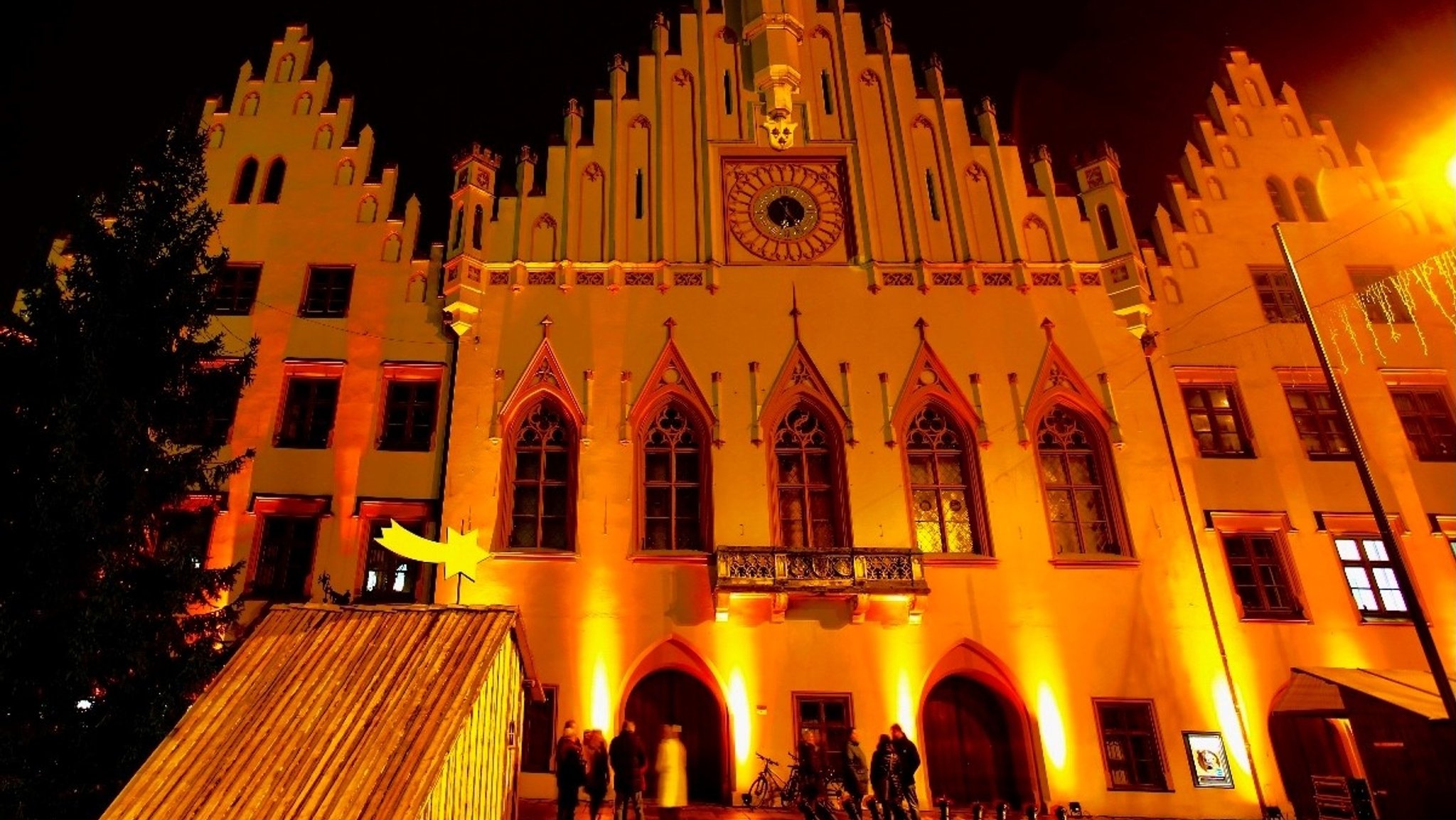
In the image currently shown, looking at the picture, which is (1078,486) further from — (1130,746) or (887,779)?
(887,779)

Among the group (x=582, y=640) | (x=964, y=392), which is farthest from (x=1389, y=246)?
(x=582, y=640)

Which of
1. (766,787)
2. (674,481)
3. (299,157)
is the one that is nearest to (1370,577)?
(766,787)

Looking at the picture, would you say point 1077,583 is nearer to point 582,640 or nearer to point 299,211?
point 582,640

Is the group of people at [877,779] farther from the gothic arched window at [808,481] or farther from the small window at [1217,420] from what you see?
the small window at [1217,420]

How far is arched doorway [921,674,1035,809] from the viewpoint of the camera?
17547 mm

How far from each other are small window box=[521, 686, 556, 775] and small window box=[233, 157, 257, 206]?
14.1 meters

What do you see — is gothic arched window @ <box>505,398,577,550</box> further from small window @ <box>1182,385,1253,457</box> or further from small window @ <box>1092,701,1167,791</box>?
small window @ <box>1182,385,1253,457</box>

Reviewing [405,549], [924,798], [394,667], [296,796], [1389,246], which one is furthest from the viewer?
[1389,246]

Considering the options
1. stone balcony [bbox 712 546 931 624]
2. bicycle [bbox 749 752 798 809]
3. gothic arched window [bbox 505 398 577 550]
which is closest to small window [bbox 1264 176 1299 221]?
stone balcony [bbox 712 546 931 624]

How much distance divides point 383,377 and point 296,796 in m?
13.7

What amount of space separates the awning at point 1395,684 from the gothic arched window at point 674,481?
475 inches

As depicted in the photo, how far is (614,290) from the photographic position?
21.3m

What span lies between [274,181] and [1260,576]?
79.1ft

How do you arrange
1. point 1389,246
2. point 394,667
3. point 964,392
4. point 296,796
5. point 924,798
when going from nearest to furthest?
1. point 296,796
2. point 394,667
3. point 924,798
4. point 964,392
5. point 1389,246
